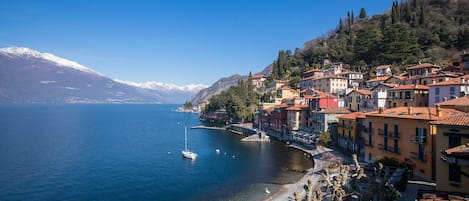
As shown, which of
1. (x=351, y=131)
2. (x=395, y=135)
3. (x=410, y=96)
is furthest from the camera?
(x=410, y=96)

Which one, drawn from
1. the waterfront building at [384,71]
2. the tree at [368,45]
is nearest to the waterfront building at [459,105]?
the waterfront building at [384,71]

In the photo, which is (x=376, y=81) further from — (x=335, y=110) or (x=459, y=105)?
(x=459, y=105)

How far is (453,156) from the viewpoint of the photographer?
449 inches

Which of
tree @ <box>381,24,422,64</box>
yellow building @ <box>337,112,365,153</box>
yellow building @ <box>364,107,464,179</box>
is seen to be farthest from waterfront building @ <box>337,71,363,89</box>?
yellow building @ <box>364,107,464,179</box>

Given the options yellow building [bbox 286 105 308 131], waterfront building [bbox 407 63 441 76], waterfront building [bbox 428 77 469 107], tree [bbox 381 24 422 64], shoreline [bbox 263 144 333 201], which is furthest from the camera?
tree [bbox 381 24 422 64]

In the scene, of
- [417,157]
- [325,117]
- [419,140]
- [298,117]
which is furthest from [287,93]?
[419,140]

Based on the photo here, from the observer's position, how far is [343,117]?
144 ft

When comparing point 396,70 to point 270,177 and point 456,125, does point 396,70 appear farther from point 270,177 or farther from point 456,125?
point 456,125

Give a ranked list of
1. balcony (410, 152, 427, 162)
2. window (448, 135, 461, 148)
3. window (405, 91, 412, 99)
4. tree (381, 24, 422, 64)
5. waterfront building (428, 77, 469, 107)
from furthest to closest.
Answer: tree (381, 24, 422, 64), window (405, 91, 412, 99), waterfront building (428, 77, 469, 107), balcony (410, 152, 427, 162), window (448, 135, 461, 148)

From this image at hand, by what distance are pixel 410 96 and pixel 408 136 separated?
56.3ft

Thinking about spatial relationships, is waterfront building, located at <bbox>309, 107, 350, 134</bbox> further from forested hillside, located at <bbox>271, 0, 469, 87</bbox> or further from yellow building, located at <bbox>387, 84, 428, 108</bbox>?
forested hillside, located at <bbox>271, 0, 469, 87</bbox>

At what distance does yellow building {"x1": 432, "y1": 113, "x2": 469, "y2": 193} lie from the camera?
453 inches

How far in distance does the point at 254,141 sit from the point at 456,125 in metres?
47.3

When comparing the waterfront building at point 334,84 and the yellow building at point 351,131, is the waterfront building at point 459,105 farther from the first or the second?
the waterfront building at point 334,84
